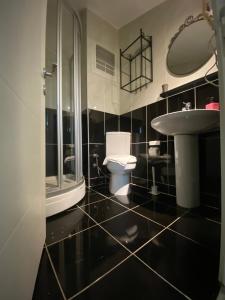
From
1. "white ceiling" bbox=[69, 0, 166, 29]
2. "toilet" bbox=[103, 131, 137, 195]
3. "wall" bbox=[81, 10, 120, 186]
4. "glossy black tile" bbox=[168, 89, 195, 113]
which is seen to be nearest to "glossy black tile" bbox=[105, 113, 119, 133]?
"wall" bbox=[81, 10, 120, 186]

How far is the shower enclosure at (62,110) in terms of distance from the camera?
1.30m

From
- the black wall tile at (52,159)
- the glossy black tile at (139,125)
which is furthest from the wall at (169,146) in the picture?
the black wall tile at (52,159)

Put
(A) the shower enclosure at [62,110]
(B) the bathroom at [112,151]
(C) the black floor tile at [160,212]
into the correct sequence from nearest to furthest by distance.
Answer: (B) the bathroom at [112,151] → (C) the black floor tile at [160,212] → (A) the shower enclosure at [62,110]

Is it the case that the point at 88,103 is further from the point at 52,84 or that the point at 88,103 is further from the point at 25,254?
the point at 25,254

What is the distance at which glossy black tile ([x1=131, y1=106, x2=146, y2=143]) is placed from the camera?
1.86 metres

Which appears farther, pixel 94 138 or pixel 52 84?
pixel 94 138

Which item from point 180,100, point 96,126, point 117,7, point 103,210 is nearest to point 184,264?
point 103,210

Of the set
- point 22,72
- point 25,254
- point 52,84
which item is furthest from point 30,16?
point 52,84

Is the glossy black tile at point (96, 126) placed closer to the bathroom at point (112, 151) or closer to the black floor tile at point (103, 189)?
the bathroom at point (112, 151)

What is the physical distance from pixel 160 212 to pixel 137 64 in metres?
1.91

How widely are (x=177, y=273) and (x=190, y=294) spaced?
8cm

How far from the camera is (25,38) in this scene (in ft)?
1.58

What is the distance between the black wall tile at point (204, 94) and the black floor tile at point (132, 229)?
44.6 inches

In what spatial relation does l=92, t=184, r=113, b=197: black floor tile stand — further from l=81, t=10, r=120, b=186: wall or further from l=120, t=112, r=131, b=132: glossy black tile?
l=120, t=112, r=131, b=132: glossy black tile
